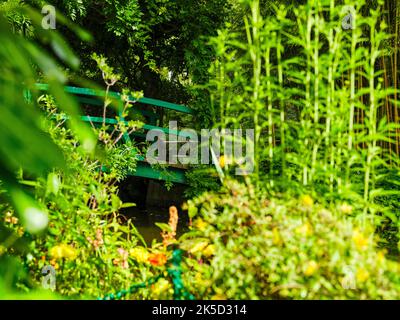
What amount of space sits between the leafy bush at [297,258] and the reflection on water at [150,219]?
3429 millimetres

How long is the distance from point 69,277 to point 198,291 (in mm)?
452

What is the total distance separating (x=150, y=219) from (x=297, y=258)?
534cm

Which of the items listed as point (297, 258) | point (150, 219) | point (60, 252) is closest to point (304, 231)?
point (297, 258)

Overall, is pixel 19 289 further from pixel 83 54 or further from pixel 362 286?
pixel 83 54

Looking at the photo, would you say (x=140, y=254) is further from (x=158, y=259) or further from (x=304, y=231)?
(x=304, y=231)

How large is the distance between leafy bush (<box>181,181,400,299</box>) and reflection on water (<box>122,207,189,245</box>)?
3.43m

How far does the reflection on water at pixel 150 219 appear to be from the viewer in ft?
16.7

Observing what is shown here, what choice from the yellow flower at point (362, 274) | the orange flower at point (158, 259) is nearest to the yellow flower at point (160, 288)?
the orange flower at point (158, 259)

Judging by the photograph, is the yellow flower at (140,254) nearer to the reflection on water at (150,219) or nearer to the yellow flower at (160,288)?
the yellow flower at (160,288)

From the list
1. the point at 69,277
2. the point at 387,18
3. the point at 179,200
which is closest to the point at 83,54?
the point at 179,200

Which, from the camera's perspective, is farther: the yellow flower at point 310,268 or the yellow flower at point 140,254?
the yellow flower at point 140,254

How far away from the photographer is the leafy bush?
3.41ft

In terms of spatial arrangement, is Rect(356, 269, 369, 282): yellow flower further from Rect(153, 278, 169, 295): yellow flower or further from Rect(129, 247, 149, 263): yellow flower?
Rect(129, 247, 149, 263): yellow flower

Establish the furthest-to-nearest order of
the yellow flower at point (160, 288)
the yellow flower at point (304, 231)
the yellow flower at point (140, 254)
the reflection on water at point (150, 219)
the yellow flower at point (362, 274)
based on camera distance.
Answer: the reflection on water at point (150, 219) → the yellow flower at point (140, 254) → the yellow flower at point (160, 288) → the yellow flower at point (304, 231) → the yellow flower at point (362, 274)
